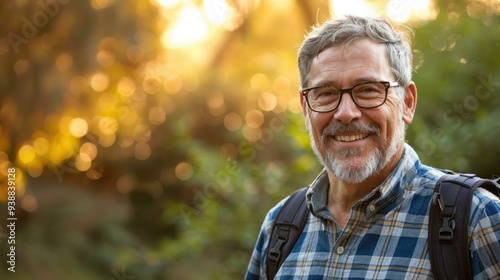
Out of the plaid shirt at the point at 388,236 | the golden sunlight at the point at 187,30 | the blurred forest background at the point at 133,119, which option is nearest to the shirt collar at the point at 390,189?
the plaid shirt at the point at 388,236

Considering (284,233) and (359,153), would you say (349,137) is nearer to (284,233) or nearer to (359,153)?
(359,153)

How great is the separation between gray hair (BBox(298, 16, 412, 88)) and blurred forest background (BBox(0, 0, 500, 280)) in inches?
112

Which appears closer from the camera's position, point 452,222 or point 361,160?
point 452,222

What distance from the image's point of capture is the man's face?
220 centimetres

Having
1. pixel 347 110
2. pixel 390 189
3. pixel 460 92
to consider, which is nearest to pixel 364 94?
pixel 347 110

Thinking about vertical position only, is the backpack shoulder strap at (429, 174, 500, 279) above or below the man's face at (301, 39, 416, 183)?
below

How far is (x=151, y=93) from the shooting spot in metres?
7.91

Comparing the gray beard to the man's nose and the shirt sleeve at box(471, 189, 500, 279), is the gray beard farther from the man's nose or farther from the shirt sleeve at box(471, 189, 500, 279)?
the shirt sleeve at box(471, 189, 500, 279)

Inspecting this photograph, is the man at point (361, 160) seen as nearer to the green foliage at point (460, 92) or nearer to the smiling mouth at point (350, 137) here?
the smiling mouth at point (350, 137)

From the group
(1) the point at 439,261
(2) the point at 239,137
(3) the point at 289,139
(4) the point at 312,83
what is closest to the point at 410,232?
(1) the point at 439,261

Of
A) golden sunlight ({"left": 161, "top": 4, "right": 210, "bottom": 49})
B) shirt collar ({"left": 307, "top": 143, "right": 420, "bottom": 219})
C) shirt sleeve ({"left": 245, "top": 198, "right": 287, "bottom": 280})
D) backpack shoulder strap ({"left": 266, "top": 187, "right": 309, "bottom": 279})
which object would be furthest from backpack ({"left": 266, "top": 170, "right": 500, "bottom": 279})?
golden sunlight ({"left": 161, "top": 4, "right": 210, "bottom": 49})

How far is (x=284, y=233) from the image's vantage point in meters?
2.37

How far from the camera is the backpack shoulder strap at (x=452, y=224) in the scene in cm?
185

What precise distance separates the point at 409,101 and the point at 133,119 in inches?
226
